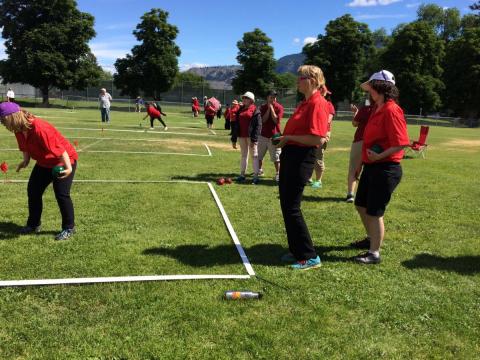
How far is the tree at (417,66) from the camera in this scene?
5581 centimetres

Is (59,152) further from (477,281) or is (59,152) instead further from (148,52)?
(148,52)

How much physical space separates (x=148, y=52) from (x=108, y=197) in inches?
2066

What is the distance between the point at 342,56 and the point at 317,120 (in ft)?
190

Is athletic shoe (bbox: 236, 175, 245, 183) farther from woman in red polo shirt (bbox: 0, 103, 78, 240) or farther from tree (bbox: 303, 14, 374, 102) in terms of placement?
tree (bbox: 303, 14, 374, 102)

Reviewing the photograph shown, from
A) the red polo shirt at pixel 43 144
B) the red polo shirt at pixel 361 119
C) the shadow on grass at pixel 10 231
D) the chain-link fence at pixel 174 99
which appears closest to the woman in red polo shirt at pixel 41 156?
the red polo shirt at pixel 43 144

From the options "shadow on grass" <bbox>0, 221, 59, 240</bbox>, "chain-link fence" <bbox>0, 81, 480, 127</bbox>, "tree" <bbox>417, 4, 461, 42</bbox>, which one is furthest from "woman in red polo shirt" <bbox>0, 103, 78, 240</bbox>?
"tree" <bbox>417, 4, 461, 42</bbox>

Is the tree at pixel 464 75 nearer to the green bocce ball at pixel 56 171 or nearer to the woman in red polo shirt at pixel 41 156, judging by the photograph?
the woman in red polo shirt at pixel 41 156

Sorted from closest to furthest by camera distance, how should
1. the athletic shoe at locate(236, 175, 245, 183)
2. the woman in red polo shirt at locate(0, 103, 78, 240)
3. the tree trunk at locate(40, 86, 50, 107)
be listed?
the woman in red polo shirt at locate(0, 103, 78, 240) → the athletic shoe at locate(236, 175, 245, 183) → the tree trunk at locate(40, 86, 50, 107)

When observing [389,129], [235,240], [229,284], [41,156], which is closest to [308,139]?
[389,129]

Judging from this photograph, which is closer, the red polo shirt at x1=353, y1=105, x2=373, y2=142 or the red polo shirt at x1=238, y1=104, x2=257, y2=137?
the red polo shirt at x1=353, y1=105, x2=373, y2=142

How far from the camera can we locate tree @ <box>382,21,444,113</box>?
55.8m

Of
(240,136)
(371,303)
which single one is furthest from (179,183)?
(371,303)

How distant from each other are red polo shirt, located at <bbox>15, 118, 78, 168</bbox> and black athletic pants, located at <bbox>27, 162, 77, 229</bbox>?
20 centimetres

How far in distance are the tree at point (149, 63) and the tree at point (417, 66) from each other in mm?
30196
